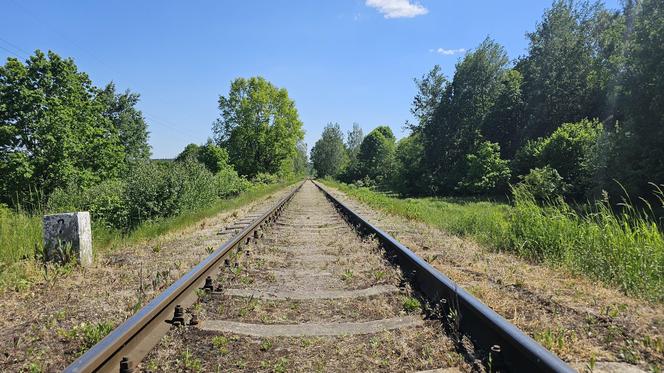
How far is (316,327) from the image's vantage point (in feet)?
11.2

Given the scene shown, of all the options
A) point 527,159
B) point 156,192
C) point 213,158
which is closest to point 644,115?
point 527,159

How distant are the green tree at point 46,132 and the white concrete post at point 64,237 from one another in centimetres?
2573

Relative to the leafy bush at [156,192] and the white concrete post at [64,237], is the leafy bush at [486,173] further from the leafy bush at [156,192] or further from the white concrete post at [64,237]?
the white concrete post at [64,237]

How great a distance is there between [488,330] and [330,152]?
10486 cm

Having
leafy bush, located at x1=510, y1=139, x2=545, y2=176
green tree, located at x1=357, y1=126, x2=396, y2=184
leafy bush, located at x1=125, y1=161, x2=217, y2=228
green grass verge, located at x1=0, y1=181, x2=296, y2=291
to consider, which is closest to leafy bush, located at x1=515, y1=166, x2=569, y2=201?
leafy bush, located at x1=510, y1=139, x2=545, y2=176

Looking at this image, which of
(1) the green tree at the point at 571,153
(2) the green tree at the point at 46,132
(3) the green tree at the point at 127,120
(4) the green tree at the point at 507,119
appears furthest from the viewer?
(3) the green tree at the point at 127,120

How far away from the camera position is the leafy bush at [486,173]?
3241cm

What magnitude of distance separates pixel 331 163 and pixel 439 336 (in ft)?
340

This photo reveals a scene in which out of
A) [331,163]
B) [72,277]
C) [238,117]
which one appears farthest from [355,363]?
[331,163]

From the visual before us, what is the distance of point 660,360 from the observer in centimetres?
257

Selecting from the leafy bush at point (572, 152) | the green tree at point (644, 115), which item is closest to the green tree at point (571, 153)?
the leafy bush at point (572, 152)

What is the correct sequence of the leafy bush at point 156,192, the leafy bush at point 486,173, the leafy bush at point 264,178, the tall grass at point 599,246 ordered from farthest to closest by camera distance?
1. the leafy bush at point 264,178
2. the leafy bush at point 486,173
3. the leafy bush at point 156,192
4. the tall grass at point 599,246

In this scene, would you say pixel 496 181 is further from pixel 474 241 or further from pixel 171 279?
pixel 171 279

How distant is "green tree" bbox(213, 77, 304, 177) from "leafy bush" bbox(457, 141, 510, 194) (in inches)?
1067
